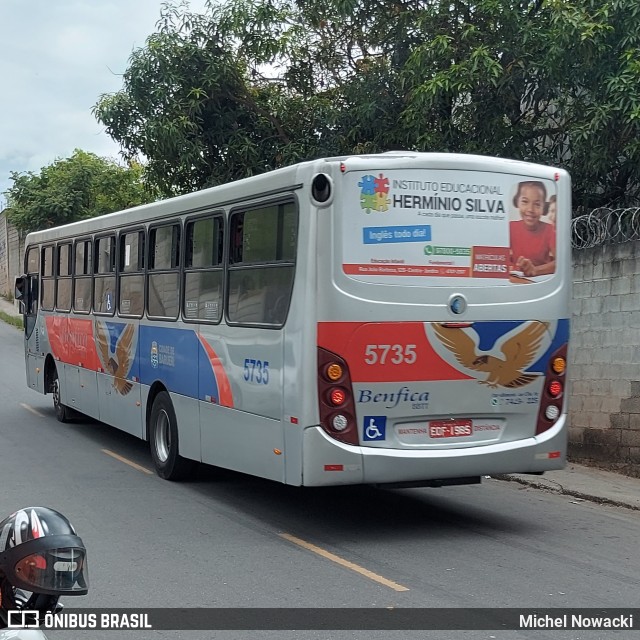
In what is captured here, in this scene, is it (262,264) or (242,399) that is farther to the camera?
(242,399)

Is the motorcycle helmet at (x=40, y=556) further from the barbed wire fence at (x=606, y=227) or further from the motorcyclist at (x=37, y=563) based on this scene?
the barbed wire fence at (x=606, y=227)

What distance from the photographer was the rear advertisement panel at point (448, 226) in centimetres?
742

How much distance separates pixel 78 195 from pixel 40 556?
116ft

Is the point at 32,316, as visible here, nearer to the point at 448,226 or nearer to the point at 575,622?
the point at 448,226

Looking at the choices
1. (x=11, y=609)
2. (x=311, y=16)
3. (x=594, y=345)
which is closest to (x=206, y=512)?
(x=594, y=345)

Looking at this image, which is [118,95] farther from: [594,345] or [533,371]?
[533,371]

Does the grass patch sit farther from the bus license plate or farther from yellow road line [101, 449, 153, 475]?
the bus license plate

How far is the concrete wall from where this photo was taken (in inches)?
426

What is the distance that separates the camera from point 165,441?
1053cm

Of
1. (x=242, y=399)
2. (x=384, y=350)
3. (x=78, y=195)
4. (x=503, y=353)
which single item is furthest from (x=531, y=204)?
(x=78, y=195)

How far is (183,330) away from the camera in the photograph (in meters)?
9.86

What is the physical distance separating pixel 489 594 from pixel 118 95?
38.5 feet

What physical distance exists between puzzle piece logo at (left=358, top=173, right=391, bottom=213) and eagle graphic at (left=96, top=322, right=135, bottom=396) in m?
4.90

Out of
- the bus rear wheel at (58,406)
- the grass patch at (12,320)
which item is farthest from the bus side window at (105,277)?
the grass patch at (12,320)
